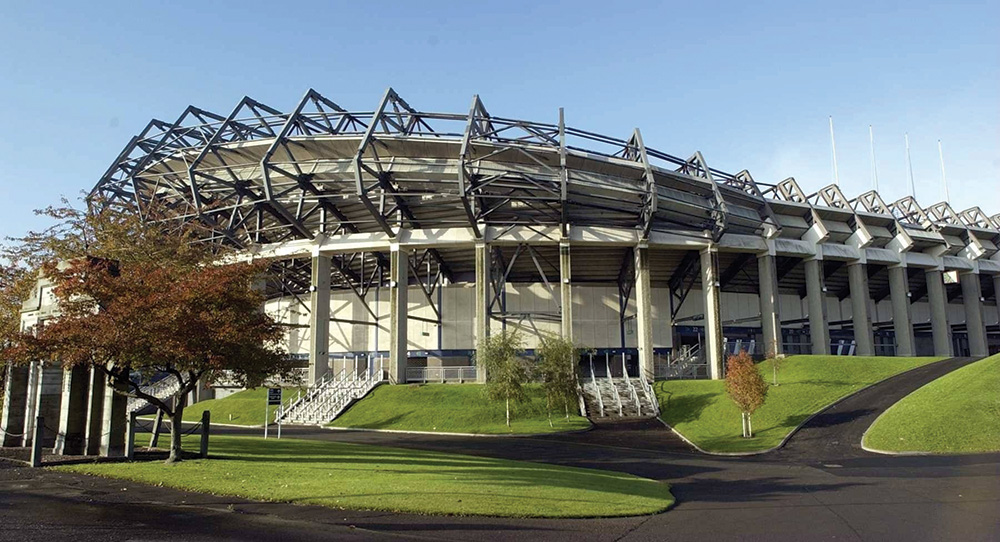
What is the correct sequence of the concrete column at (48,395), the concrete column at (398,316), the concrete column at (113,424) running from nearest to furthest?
the concrete column at (113,424), the concrete column at (48,395), the concrete column at (398,316)

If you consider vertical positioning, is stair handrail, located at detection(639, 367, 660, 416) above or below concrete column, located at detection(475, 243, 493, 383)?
below

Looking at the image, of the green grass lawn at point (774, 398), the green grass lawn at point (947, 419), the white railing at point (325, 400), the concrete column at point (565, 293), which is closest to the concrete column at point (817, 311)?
the green grass lawn at point (774, 398)

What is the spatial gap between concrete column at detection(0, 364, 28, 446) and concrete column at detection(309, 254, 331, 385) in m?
21.9

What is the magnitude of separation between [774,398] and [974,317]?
42038 millimetres

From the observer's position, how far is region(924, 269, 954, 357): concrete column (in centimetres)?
5875

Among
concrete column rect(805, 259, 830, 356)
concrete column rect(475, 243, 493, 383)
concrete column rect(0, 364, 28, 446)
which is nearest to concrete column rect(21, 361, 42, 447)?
concrete column rect(0, 364, 28, 446)

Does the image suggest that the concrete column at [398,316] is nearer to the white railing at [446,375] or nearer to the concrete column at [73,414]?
the white railing at [446,375]

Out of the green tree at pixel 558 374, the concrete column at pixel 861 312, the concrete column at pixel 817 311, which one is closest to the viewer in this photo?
the green tree at pixel 558 374

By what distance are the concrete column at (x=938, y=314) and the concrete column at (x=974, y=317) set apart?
398 cm

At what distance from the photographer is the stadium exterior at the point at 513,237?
43.3 meters

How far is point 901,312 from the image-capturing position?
185 ft

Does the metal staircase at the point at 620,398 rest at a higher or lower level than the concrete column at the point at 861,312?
lower

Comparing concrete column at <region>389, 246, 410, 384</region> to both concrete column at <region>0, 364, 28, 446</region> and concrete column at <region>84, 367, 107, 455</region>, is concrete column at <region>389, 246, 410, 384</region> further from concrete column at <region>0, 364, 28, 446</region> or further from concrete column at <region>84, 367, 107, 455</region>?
concrete column at <region>84, 367, 107, 455</region>

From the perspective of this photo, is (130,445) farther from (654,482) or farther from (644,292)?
(644,292)
